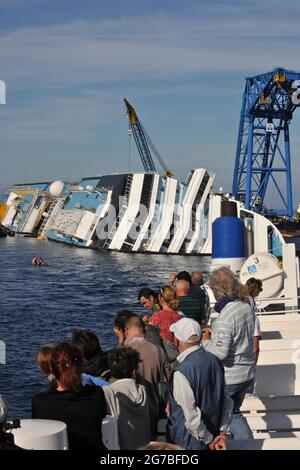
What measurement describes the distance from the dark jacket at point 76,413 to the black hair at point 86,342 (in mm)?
1428

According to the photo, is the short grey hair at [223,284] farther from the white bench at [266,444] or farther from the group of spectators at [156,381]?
the white bench at [266,444]

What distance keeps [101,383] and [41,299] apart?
1207 inches

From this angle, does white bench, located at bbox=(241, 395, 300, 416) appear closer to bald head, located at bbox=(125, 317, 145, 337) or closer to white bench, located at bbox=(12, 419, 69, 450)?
bald head, located at bbox=(125, 317, 145, 337)

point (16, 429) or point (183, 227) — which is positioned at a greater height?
point (183, 227)

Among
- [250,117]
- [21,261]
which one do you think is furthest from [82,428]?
[250,117]

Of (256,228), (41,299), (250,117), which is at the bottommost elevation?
(41,299)

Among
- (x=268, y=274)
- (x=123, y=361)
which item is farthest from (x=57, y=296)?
(x=123, y=361)

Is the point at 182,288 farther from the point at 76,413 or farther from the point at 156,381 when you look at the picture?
the point at 76,413

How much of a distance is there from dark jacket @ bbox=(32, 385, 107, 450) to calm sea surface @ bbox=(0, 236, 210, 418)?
31.6 feet

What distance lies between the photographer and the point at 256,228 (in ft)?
115

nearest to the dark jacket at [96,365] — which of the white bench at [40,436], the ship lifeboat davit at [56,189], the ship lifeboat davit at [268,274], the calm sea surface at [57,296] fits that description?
the white bench at [40,436]

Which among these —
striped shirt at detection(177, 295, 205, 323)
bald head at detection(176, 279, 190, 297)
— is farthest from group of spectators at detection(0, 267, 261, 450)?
bald head at detection(176, 279, 190, 297)

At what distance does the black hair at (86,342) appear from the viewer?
659 cm

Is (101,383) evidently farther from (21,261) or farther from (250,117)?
(250,117)
